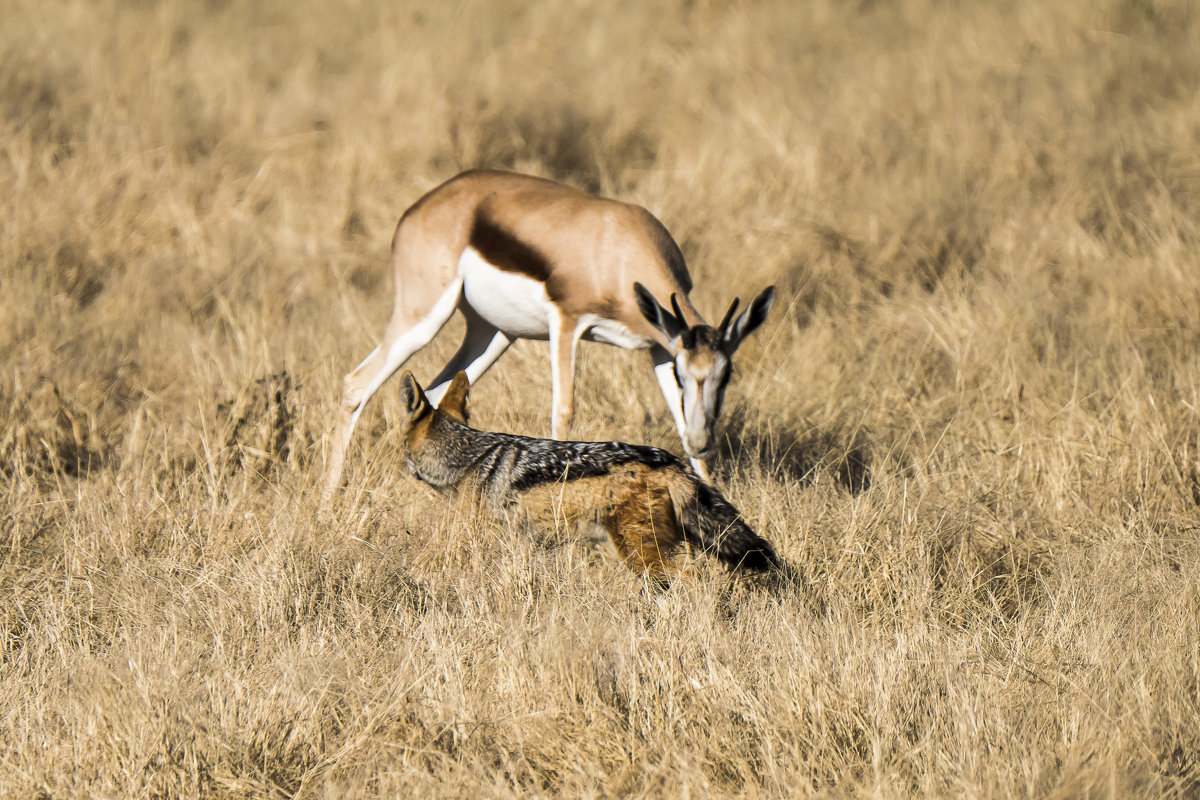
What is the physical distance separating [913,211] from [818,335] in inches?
75.6

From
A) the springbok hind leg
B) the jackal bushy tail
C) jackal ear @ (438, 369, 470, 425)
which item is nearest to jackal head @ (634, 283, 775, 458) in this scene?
the jackal bushy tail

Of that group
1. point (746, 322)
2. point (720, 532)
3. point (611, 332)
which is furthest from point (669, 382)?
point (720, 532)

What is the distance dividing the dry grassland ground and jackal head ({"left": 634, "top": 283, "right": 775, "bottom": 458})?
15.8 inches

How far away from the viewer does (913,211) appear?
8.78m

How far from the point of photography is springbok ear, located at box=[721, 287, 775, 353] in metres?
5.28

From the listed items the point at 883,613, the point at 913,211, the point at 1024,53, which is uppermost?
the point at 1024,53

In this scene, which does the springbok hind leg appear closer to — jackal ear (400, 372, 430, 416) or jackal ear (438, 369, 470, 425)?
jackal ear (438, 369, 470, 425)

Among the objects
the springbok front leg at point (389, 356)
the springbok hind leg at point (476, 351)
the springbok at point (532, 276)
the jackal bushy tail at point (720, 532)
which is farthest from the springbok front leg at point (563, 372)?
the jackal bushy tail at point (720, 532)

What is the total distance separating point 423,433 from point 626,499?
3.93 ft

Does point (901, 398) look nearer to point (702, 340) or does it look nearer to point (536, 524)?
point (702, 340)

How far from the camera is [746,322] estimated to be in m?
5.37

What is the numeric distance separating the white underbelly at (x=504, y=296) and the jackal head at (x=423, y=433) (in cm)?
76

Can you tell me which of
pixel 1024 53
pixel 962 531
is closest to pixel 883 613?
pixel 962 531

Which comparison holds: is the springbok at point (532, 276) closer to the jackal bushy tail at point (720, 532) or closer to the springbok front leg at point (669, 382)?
the springbok front leg at point (669, 382)
